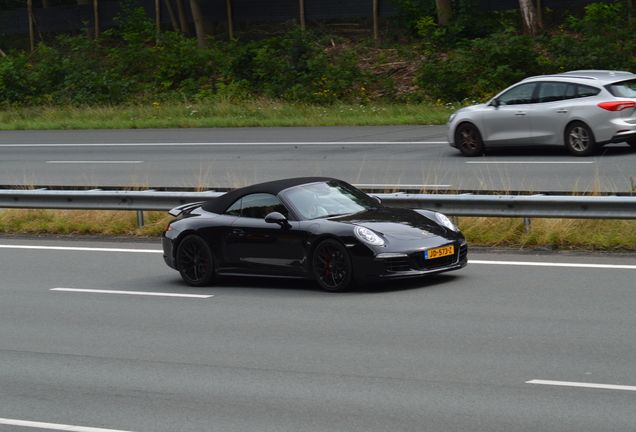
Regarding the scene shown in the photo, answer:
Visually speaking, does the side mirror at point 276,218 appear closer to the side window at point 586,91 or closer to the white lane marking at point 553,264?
the white lane marking at point 553,264

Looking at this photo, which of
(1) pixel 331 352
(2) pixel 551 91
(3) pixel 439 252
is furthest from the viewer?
(2) pixel 551 91

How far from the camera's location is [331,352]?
741 centimetres

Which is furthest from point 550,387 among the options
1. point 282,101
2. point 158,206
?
point 282,101

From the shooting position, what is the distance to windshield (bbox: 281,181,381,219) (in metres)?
10.0

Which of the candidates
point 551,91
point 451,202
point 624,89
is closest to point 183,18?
point 551,91

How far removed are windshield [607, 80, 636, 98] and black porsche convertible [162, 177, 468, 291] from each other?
8.12m

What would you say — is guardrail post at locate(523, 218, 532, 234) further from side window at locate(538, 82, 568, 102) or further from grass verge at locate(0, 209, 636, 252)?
side window at locate(538, 82, 568, 102)

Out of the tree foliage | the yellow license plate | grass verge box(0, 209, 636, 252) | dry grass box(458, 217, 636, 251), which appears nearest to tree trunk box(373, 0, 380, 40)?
the tree foliage

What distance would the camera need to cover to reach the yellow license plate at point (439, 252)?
938 centimetres

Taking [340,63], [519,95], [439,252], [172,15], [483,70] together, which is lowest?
[439,252]

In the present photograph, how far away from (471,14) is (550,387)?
3033 cm

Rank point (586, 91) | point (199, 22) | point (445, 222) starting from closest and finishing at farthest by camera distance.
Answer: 1. point (445, 222)
2. point (586, 91)
3. point (199, 22)

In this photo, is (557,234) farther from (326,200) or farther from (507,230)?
(326,200)

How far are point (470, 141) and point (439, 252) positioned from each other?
9816mm
